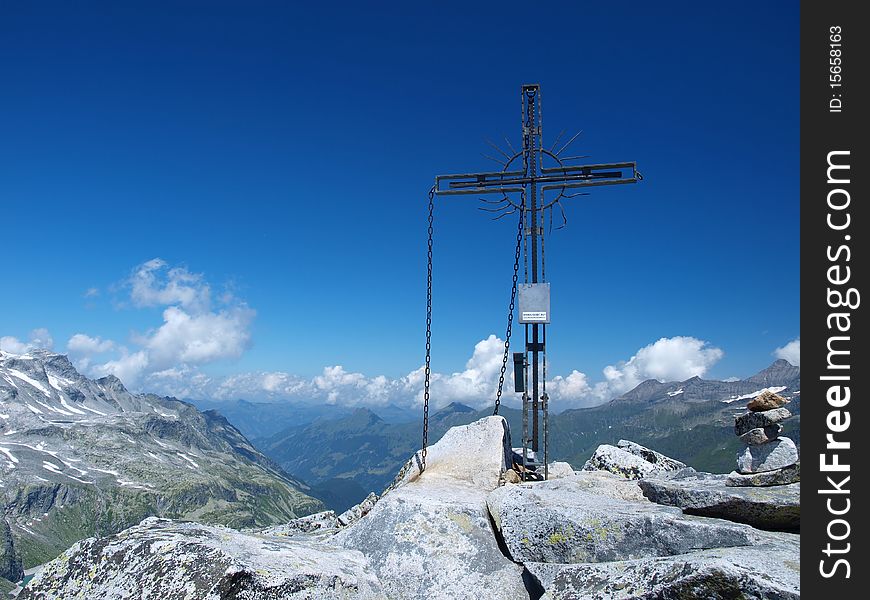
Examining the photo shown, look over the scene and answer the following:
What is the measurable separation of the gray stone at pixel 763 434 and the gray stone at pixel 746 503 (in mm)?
2530

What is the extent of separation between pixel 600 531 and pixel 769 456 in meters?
6.56

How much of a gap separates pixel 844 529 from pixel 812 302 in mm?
2853

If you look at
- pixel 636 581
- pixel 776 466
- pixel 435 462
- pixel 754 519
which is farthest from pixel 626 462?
pixel 636 581

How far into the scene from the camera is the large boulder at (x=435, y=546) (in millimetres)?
9773

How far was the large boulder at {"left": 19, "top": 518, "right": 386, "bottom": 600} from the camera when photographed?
308 inches

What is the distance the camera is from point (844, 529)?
23.3ft

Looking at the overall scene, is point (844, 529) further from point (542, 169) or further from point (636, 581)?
point (542, 169)

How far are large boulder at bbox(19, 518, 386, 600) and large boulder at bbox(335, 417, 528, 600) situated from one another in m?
0.89

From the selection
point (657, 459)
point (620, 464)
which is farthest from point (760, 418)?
point (657, 459)

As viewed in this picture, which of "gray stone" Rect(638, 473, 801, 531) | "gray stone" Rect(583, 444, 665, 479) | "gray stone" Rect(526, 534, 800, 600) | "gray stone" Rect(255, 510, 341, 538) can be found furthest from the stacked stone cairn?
"gray stone" Rect(255, 510, 341, 538)

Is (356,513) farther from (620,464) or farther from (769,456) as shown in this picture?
(769,456)

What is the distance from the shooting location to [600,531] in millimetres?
9508

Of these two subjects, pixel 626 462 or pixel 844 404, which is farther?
pixel 626 462

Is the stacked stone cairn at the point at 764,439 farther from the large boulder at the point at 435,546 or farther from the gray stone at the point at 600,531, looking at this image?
the large boulder at the point at 435,546
